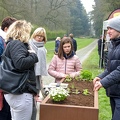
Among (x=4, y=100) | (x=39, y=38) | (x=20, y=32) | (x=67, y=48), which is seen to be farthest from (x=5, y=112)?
(x=39, y=38)

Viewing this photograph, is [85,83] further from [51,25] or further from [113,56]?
[51,25]

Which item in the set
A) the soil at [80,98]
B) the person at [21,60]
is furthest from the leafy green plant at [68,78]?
the person at [21,60]

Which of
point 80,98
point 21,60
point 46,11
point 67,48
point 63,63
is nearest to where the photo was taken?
point 21,60

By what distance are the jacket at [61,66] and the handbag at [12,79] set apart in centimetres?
164

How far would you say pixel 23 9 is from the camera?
27984 mm

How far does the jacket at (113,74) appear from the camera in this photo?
2869 millimetres

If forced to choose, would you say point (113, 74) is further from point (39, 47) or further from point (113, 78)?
point (39, 47)

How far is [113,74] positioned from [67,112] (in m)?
0.65

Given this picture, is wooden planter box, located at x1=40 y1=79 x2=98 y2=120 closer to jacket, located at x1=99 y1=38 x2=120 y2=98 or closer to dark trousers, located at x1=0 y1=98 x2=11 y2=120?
jacket, located at x1=99 y1=38 x2=120 y2=98

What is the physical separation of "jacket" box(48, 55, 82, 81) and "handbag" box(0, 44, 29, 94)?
1642mm

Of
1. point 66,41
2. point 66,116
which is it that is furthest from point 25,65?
point 66,41

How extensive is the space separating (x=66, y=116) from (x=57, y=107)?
137mm

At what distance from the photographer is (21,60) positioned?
2.78 m

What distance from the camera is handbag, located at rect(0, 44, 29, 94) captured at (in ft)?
9.23
